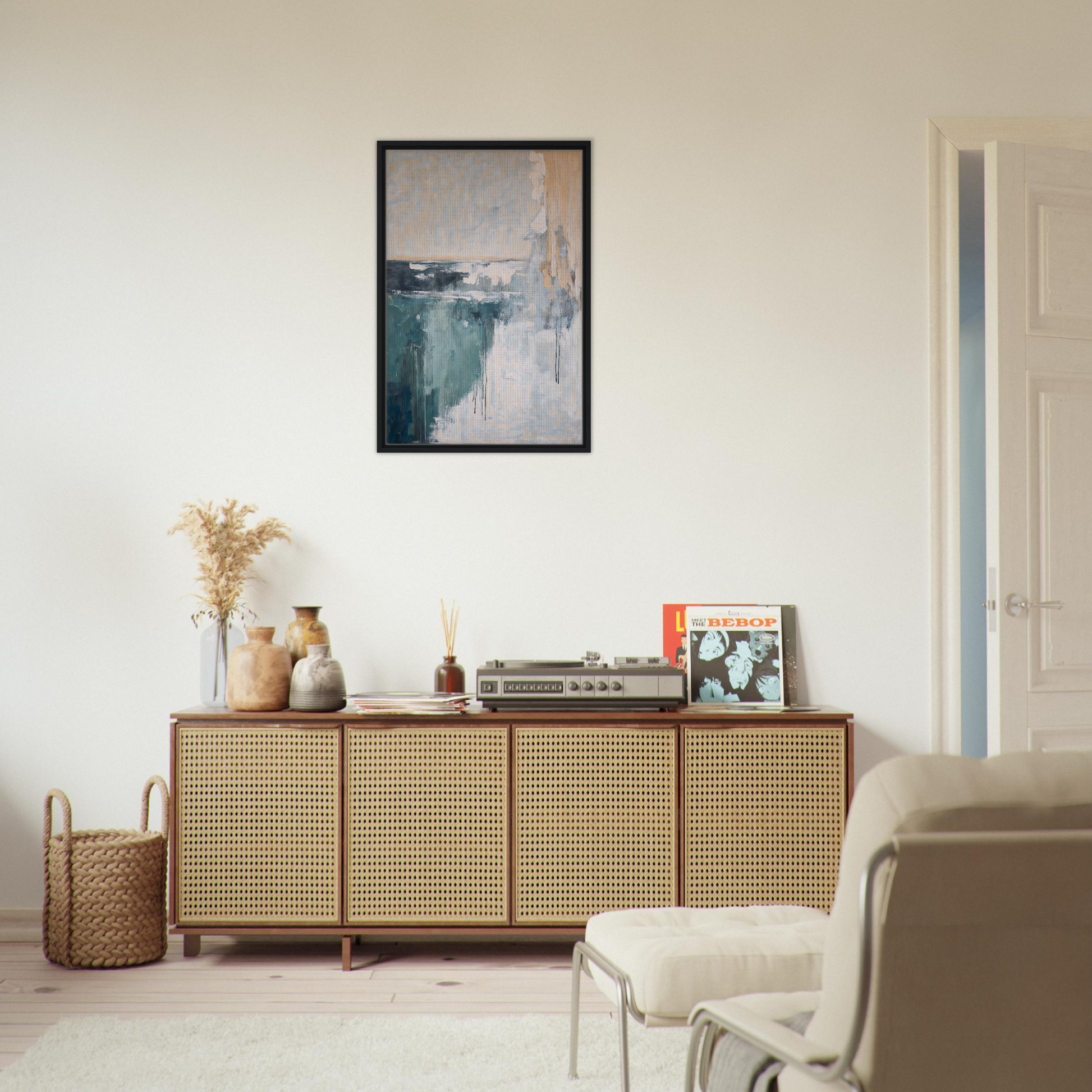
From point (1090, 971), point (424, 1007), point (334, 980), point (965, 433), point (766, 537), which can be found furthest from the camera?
point (965, 433)

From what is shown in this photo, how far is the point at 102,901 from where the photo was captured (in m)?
3.06

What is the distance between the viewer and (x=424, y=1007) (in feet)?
9.11

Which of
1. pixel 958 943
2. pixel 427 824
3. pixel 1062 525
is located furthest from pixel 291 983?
pixel 1062 525

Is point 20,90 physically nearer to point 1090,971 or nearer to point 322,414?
point 322,414

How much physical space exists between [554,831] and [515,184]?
213 cm

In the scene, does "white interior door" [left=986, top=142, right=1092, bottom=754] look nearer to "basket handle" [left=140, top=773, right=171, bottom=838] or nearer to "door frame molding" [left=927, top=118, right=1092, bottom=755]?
"door frame molding" [left=927, top=118, right=1092, bottom=755]

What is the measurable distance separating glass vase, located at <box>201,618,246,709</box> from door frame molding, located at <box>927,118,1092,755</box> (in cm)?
231

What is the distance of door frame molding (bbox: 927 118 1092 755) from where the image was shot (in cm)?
344

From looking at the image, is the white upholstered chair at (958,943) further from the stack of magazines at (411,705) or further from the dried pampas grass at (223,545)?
the dried pampas grass at (223,545)

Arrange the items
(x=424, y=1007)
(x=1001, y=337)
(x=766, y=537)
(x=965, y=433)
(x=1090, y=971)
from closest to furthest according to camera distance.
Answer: (x=1090, y=971) → (x=424, y=1007) → (x=1001, y=337) → (x=766, y=537) → (x=965, y=433)

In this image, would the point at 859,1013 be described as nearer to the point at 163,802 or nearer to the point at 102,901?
the point at 102,901

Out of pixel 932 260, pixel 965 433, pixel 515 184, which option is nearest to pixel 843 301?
pixel 932 260

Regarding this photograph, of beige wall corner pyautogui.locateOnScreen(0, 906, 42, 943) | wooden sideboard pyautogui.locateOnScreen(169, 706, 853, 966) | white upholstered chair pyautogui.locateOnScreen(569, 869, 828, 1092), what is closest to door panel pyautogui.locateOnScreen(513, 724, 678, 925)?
wooden sideboard pyautogui.locateOnScreen(169, 706, 853, 966)

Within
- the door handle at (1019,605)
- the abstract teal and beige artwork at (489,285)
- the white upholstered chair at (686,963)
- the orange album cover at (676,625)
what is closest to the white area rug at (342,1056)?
the white upholstered chair at (686,963)
